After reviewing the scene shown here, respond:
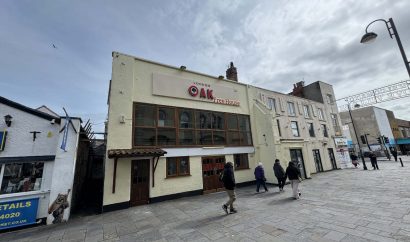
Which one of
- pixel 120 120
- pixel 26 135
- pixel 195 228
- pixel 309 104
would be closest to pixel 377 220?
pixel 195 228

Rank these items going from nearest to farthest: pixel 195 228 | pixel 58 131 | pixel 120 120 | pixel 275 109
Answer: pixel 195 228 → pixel 58 131 → pixel 120 120 → pixel 275 109

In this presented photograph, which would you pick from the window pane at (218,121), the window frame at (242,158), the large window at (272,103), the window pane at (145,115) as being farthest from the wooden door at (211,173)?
the large window at (272,103)

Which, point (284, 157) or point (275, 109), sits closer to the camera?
point (284, 157)

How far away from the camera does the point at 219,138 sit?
13.7 metres

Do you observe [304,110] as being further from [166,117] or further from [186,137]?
[166,117]

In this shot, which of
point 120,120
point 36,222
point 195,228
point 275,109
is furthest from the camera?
point 275,109

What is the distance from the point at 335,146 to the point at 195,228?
2397 cm

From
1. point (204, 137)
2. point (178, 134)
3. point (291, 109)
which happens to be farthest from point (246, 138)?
point (291, 109)

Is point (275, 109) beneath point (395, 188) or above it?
above

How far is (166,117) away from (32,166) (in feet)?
22.3

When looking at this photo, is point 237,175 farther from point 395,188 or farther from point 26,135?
point 26,135

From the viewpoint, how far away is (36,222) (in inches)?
290

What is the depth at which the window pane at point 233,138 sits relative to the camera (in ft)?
46.5

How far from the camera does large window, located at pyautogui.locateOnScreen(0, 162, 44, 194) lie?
7258 millimetres
